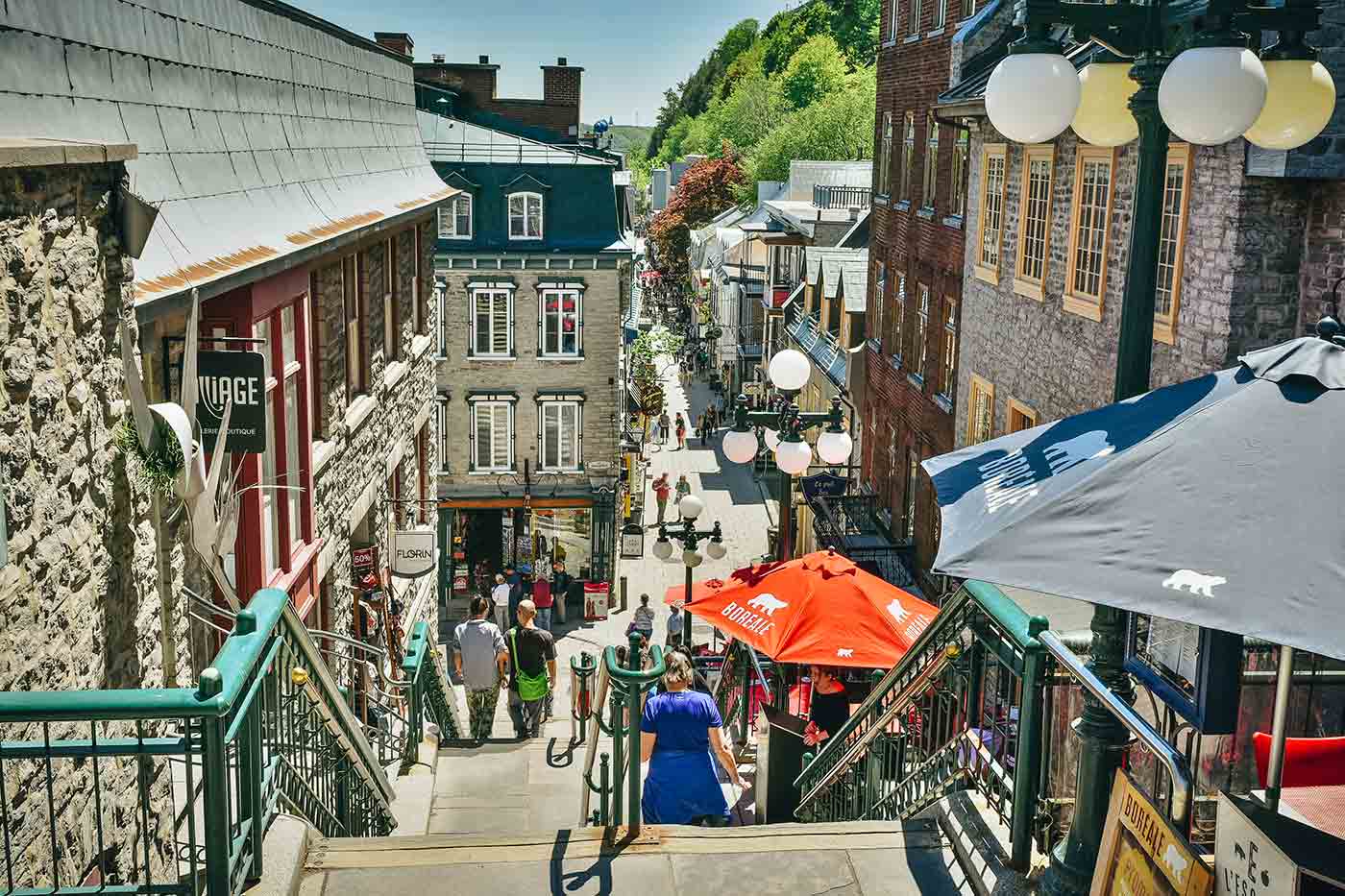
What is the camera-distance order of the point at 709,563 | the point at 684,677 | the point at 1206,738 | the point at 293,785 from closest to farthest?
the point at 293,785, the point at 684,677, the point at 1206,738, the point at 709,563

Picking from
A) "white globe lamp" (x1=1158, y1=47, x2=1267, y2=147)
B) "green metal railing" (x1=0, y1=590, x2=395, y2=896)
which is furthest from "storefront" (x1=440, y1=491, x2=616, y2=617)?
"white globe lamp" (x1=1158, y1=47, x2=1267, y2=147)

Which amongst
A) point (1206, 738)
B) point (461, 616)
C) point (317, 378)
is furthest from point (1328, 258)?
point (461, 616)

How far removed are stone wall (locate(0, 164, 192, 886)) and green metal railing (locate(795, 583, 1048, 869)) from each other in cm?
360

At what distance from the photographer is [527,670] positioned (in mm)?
13961

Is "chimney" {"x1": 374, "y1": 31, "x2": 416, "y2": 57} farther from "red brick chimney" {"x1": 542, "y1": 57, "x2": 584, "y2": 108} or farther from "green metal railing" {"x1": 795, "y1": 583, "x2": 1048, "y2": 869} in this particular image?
"green metal railing" {"x1": 795, "y1": 583, "x2": 1048, "y2": 869}

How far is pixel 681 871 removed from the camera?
18.7 feet

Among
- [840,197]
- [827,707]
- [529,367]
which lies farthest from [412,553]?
[840,197]

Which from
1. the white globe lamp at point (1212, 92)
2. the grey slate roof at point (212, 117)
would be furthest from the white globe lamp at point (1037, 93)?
the grey slate roof at point (212, 117)

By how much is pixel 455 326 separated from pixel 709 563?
8865 mm

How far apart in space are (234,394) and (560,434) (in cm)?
2414

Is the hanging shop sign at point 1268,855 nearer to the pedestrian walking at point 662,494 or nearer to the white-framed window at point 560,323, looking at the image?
the white-framed window at point 560,323

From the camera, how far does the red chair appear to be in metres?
5.46

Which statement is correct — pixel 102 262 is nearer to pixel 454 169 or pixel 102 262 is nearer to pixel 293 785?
pixel 293 785

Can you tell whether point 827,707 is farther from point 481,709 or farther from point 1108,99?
point 1108,99
